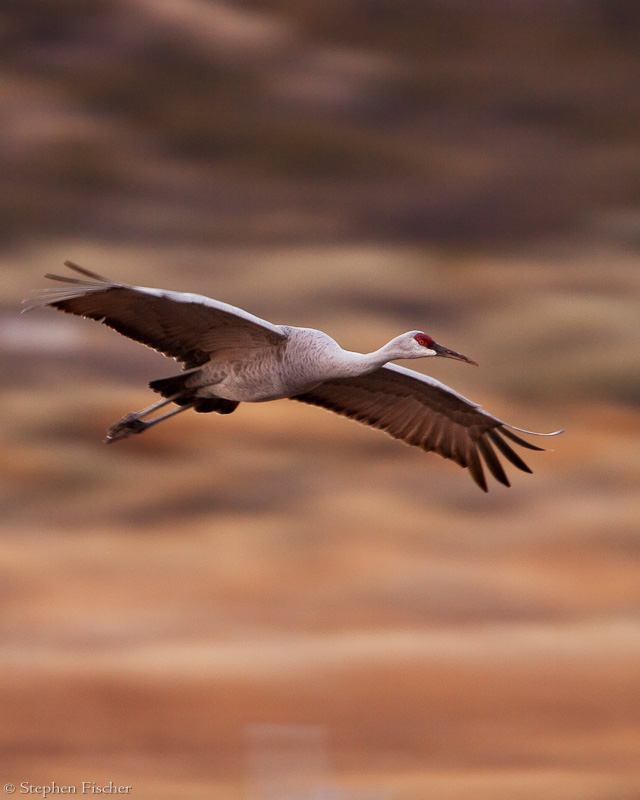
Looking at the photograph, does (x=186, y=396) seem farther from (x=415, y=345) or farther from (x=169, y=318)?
(x=415, y=345)

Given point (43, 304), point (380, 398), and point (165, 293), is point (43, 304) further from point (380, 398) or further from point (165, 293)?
point (380, 398)

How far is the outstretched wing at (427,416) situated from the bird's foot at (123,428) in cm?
204

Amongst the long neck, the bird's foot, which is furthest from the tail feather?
the long neck

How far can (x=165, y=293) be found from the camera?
11.8m

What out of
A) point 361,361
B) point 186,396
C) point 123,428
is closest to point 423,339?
point 361,361

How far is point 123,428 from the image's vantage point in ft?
47.2

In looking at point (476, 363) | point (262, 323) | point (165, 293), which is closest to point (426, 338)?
point (476, 363)

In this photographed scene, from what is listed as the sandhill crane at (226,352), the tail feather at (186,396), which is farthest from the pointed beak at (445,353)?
the tail feather at (186,396)

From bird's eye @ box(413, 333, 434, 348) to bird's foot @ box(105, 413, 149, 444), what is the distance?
3.83 m

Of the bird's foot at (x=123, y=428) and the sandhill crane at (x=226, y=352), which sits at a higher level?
the sandhill crane at (x=226, y=352)

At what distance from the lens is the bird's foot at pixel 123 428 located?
47.1 ft

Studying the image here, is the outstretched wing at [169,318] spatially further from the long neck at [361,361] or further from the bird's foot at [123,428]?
the bird's foot at [123,428]

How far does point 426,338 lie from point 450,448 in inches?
123

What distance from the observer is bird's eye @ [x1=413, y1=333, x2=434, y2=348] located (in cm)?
1287
